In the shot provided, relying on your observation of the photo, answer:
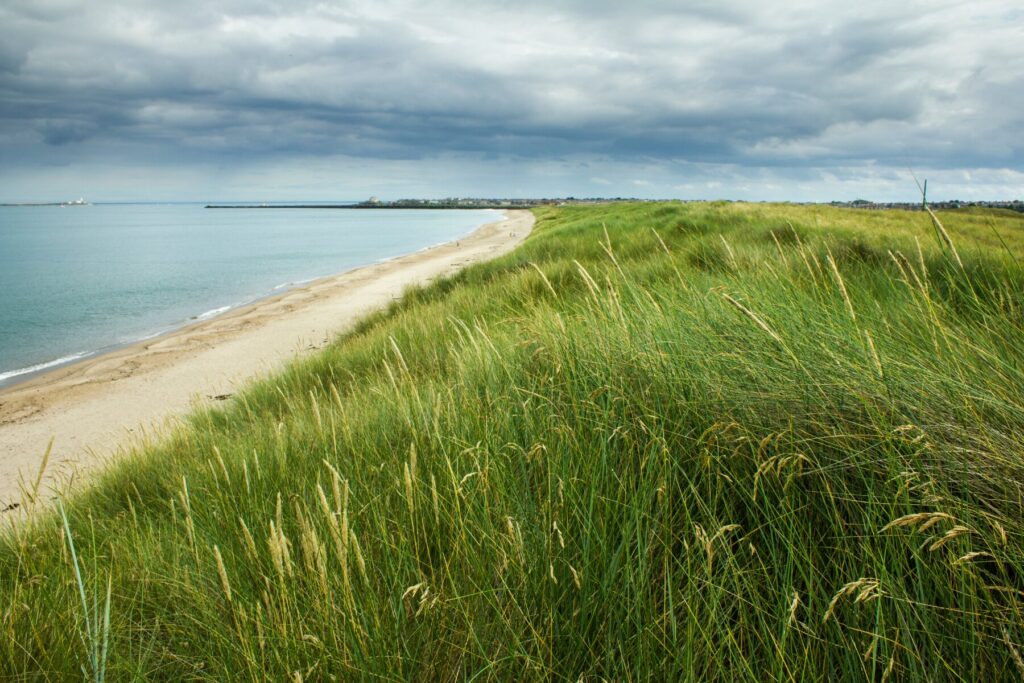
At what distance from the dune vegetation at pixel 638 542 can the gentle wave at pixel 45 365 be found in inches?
469

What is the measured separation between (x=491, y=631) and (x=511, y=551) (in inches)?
7.8

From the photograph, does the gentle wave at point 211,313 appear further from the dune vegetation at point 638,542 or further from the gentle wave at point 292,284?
the dune vegetation at point 638,542

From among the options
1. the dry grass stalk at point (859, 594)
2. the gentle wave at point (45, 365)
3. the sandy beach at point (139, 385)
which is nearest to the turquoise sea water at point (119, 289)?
the gentle wave at point (45, 365)

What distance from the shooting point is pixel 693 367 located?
2273mm

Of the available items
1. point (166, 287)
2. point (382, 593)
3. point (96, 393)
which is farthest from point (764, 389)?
point (166, 287)

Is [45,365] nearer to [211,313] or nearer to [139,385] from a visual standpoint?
[139,385]

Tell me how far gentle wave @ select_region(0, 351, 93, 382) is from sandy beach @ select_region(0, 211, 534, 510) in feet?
1.93

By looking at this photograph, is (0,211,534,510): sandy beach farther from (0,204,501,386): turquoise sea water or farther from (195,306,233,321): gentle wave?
(0,204,501,386): turquoise sea water

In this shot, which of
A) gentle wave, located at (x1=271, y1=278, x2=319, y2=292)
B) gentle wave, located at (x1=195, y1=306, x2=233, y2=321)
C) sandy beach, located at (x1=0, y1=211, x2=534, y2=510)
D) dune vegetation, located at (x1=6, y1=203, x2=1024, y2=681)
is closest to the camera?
dune vegetation, located at (x1=6, y1=203, x2=1024, y2=681)

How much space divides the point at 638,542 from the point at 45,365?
15.3 meters

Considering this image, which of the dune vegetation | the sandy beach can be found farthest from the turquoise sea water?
the dune vegetation

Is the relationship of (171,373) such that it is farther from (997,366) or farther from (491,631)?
(997,366)

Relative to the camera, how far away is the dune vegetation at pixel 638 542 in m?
1.21

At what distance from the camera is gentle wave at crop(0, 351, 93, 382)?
37.9 ft
